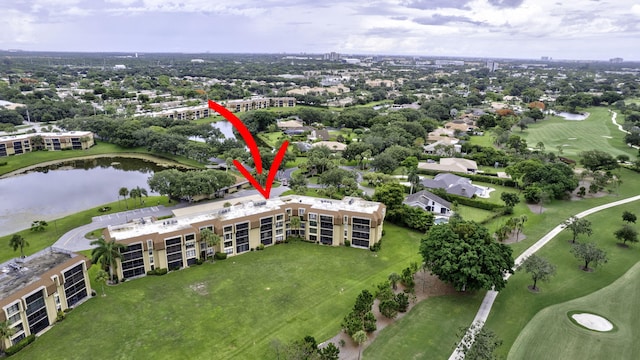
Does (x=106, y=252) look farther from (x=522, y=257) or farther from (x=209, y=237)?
(x=522, y=257)

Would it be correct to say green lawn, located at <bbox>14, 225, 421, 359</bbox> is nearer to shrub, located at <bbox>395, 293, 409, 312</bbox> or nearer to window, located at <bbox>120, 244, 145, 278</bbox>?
window, located at <bbox>120, 244, 145, 278</bbox>

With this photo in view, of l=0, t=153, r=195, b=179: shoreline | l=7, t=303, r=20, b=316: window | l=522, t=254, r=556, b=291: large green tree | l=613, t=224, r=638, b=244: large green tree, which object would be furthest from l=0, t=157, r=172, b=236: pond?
l=613, t=224, r=638, b=244: large green tree

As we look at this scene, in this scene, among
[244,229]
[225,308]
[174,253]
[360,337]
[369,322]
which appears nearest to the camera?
[360,337]

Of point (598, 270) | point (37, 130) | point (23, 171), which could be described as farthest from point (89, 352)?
point (37, 130)

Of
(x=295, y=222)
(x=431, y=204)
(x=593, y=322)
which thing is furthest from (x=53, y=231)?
(x=593, y=322)

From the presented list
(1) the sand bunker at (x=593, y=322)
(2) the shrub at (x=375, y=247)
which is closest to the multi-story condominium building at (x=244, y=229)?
(2) the shrub at (x=375, y=247)

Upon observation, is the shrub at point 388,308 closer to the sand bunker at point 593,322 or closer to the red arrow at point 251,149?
the sand bunker at point 593,322
